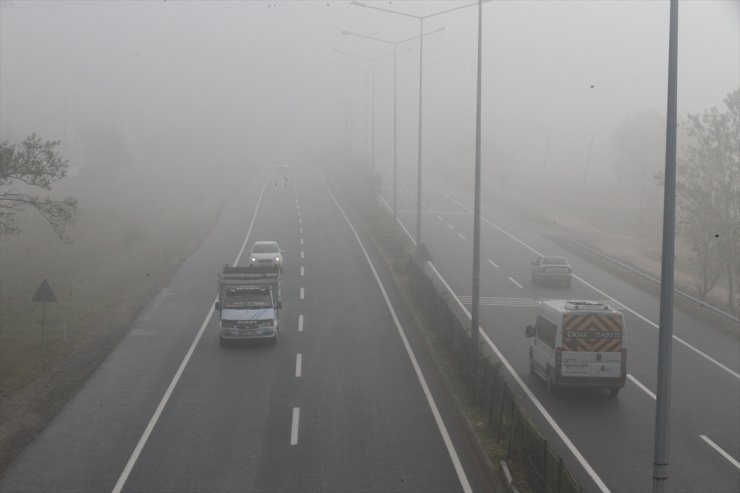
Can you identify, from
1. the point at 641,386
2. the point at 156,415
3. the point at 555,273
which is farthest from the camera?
the point at 555,273

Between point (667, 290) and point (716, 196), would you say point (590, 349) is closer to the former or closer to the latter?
point (667, 290)

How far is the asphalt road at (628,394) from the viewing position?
642 inches

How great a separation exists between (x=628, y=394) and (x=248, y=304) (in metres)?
11.6

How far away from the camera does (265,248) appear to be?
132 ft

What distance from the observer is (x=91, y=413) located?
18922 millimetres

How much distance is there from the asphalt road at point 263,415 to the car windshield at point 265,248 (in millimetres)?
6770

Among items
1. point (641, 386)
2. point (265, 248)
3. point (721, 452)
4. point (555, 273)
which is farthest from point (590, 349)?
point (265, 248)

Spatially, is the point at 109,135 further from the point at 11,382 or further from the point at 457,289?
the point at 11,382

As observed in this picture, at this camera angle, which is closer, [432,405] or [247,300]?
[432,405]

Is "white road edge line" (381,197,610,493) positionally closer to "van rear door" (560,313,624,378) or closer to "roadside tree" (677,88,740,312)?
"van rear door" (560,313,624,378)

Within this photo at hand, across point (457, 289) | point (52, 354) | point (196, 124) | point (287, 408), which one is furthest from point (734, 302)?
point (196, 124)

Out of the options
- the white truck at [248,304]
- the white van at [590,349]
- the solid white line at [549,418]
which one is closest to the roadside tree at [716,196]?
the solid white line at [549,418]

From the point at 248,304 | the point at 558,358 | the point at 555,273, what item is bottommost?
the point at 555,273

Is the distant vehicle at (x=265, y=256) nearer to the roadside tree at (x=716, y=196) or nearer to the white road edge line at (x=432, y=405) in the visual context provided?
the white road edge line at (x=432, y=405)
